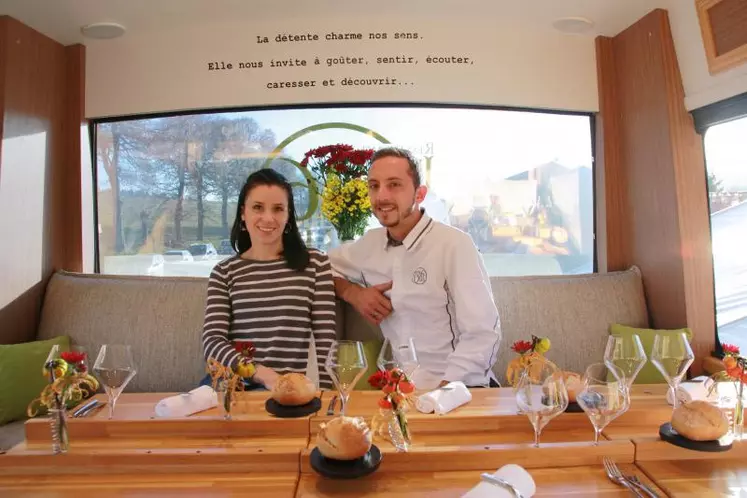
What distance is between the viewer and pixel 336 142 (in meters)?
3.33

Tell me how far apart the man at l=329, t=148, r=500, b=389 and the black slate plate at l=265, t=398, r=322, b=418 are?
84 cm

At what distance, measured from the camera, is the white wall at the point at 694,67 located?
8.29 feet

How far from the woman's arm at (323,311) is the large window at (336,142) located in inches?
40.3

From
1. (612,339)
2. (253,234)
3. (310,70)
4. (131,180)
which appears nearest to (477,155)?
(310,70)

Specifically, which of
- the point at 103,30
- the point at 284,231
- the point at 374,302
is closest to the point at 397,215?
the point at 374,302

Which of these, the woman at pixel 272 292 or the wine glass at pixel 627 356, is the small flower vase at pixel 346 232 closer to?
the woman at pixel 272 292

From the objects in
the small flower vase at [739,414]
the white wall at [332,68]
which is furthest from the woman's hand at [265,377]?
the white wall at [332,68]

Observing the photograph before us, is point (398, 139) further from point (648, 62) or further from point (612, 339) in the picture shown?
point (612, 339)

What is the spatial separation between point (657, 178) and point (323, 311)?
2.06 meters

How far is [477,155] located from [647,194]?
1.05 meters

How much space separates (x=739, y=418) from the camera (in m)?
1.32

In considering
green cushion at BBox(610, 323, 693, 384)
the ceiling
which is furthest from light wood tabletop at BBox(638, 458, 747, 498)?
the ceiling

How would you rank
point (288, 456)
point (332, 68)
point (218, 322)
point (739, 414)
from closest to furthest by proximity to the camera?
point (288, 456), point (739, 414), point (218, 322), point (332, 68)

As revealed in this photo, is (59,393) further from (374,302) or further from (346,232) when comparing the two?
(346,232)
